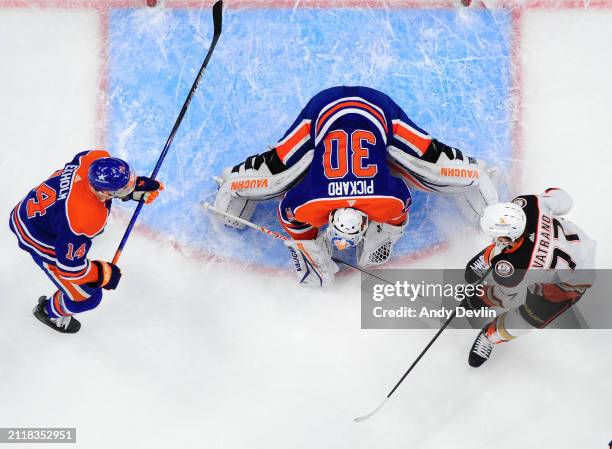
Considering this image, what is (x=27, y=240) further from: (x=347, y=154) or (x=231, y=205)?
(x=347, y=154)

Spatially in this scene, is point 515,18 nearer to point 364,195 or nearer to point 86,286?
point 364,195

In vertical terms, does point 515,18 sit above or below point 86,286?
above

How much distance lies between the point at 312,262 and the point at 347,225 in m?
0.75

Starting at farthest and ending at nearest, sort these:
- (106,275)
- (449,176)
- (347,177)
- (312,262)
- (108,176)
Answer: (312,262)
(449,176)
(106,275)
(347,177)
(108,176)

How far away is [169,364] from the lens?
4.96 meters

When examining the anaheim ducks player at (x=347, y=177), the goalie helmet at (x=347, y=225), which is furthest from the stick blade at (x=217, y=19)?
the goalie helmet at (x=347, y=225)

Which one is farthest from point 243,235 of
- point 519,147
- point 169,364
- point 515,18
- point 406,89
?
point 515,18

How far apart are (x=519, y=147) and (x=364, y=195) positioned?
5.64 feet

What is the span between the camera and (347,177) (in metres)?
4.22

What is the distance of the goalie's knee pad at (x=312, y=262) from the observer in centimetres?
481

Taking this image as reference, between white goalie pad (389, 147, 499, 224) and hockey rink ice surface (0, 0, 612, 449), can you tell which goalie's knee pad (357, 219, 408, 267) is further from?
white goalie pad (389, 147, 499, 224)

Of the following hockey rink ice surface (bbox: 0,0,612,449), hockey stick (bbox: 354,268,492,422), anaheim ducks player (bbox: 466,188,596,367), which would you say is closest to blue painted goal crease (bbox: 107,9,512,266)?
hockey rink ice surface (bbox: 0,0,612,449)

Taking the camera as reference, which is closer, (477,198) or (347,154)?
(347,154)

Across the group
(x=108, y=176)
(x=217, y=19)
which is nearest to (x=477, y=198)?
(x=217, y=19)
